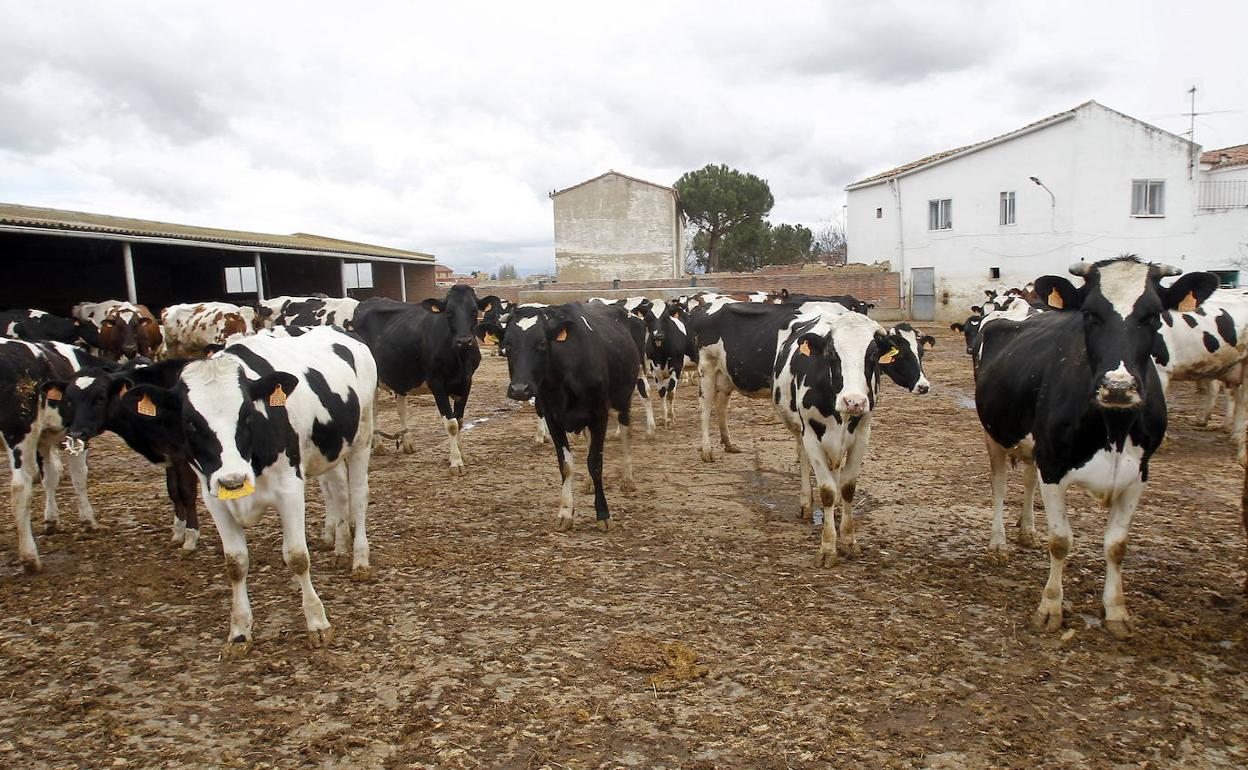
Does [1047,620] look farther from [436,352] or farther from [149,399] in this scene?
[436,352]

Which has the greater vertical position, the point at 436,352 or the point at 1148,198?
the point at 1148,198

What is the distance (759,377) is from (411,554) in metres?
4.19

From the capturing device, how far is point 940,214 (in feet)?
106

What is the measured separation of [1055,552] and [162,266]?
115ft

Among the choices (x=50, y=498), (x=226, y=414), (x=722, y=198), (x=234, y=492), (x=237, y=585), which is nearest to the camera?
(x=234, y=492)

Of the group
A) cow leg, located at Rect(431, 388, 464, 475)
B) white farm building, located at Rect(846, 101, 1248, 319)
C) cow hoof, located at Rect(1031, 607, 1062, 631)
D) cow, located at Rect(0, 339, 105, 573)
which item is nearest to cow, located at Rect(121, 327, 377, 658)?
cow, located at Rect(0, 339, 105, 573)

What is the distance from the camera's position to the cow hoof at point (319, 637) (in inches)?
178

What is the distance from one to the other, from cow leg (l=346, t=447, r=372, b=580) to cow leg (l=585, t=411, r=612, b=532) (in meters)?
2.03

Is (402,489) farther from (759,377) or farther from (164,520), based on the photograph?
(759,377)

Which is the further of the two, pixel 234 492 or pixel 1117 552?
pixel 1117 552

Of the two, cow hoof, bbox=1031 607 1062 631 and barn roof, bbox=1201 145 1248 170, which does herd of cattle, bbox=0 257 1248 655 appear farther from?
barn roof, bbox=1201 145 1248 170

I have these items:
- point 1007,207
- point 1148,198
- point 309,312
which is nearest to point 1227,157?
point 1148,198

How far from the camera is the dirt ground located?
3.52 metres

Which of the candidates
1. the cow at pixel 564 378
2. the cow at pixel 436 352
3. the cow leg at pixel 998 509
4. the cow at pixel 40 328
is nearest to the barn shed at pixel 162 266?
the cow at pixel 40 328
